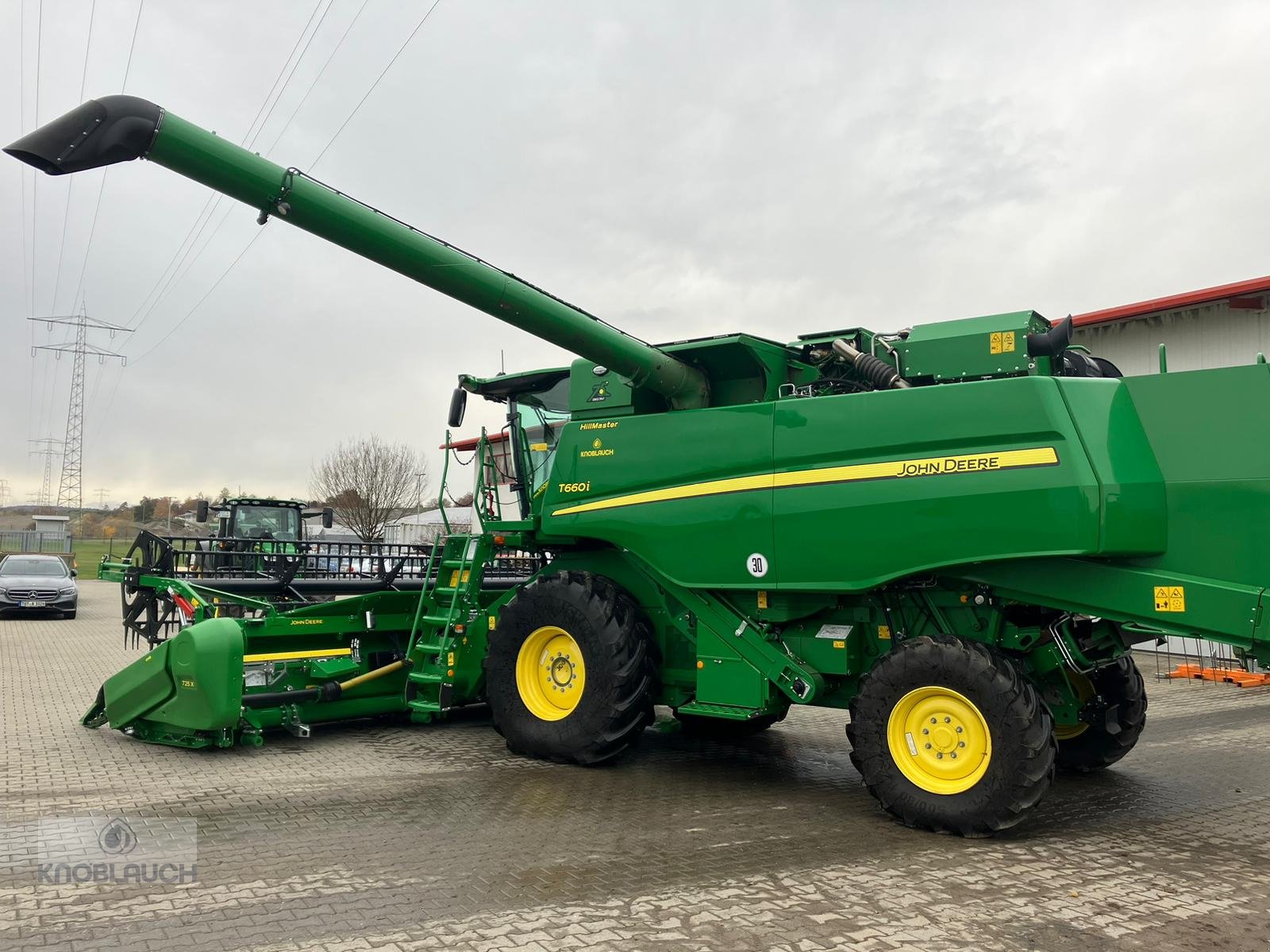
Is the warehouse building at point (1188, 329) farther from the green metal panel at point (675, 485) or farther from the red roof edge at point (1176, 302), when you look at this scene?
the green metal panel at point (675, 485)

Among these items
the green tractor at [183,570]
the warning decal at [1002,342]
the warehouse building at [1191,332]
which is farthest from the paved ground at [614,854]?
the warehouse building at [1191,332]

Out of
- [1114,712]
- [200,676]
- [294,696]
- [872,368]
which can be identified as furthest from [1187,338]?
[200,676]

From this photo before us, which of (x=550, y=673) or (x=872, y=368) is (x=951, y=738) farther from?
(x=550, y=673)

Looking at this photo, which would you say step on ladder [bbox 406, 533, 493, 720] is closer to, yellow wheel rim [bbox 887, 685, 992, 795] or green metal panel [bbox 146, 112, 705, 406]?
green metal panel [bbox 146, 112, 705, 406]

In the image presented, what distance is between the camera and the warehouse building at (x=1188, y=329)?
1369 centimetres

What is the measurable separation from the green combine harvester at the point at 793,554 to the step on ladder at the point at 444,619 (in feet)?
0.10

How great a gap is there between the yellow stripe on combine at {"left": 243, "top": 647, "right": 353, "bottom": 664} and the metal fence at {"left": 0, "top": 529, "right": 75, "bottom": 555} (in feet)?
119

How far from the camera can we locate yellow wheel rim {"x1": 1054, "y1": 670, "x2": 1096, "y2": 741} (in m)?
7.12

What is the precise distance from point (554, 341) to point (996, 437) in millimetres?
3133

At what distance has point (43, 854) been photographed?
4902 millimetres

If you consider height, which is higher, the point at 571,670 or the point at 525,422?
the point at 525,422

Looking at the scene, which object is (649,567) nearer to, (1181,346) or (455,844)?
(455,844)

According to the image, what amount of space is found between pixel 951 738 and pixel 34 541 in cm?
4581

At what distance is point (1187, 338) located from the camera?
14680 mm
